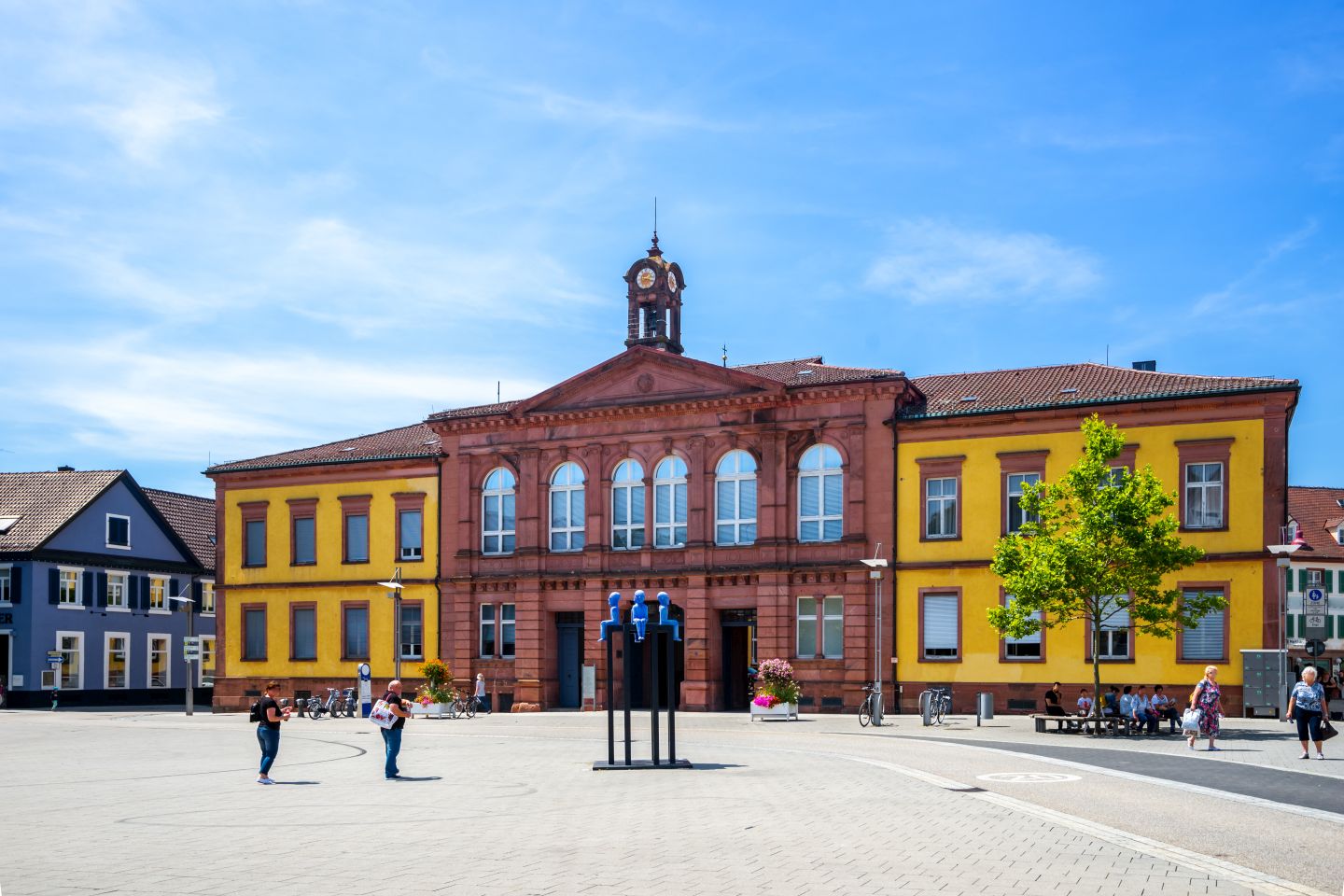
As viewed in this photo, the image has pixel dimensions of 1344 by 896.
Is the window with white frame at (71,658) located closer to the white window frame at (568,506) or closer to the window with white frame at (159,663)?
→ the window with white frame at (159,663)

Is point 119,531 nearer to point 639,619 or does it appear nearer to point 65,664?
point 65,664

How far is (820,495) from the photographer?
164ft

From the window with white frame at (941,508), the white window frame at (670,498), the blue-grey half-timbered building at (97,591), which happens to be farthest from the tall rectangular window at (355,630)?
the window with white frame at (941,508)

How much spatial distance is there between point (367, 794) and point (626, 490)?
33.2 m

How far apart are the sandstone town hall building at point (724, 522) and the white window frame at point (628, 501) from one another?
0.26 feet

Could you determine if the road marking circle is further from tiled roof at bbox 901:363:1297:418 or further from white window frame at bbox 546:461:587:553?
white window frame at bbox 546:461:587:553

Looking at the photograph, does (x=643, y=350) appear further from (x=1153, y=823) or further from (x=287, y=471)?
(x=1153, y=823)

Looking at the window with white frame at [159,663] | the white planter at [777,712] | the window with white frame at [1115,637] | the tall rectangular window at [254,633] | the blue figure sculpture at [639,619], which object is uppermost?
the blue figure sculpture at [639,619]

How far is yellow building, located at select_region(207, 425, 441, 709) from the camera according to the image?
188ft

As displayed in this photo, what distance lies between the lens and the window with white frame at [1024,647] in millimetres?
46719

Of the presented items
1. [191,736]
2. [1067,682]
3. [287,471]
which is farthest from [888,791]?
[287,471]

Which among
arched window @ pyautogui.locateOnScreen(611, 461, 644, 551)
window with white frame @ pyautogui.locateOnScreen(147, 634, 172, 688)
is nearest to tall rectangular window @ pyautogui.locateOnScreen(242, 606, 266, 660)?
window with white frame @ pyautogui.locateOnScreen(147, 634, 172, 688)

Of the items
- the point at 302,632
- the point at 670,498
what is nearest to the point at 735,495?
the point at 670,498

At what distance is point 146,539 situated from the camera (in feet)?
242
